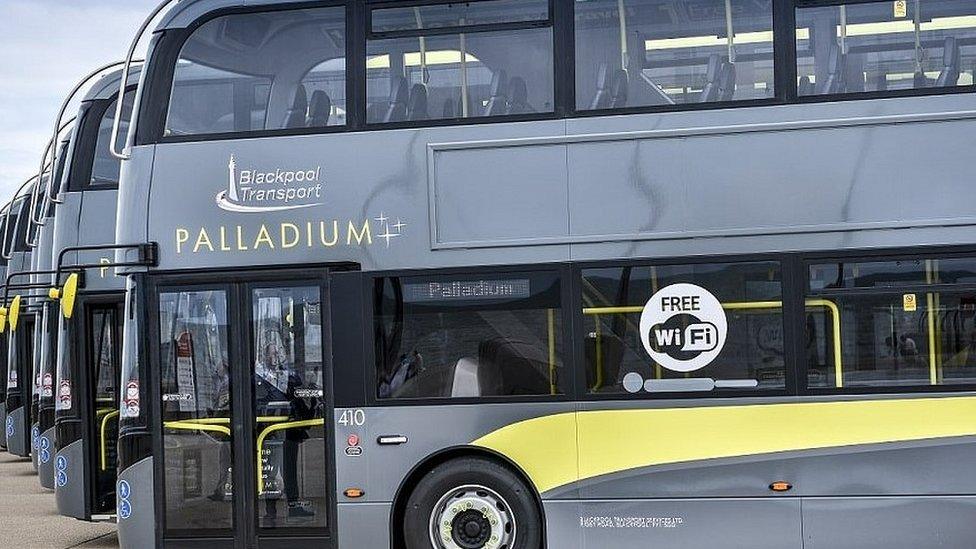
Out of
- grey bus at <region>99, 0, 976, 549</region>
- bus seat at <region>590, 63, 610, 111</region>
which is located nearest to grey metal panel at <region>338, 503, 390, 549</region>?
grey bus at <region>99, 0, 976, 549</region>

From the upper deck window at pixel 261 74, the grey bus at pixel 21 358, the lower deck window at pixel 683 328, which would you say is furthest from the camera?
the grey bus at pixel 21 358

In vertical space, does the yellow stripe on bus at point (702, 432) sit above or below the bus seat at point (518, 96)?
below

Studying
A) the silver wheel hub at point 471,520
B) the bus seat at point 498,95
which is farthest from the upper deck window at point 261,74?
the silver wheel hub at point 471,520

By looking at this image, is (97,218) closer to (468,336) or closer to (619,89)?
(468,336)

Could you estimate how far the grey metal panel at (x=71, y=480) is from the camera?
14.4 metres

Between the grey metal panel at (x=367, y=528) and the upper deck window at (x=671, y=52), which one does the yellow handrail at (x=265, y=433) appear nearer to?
the grey metal panel at (x=367, y=528)

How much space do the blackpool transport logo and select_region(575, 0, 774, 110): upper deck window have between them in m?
1.97

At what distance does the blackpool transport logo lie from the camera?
34.5 feet

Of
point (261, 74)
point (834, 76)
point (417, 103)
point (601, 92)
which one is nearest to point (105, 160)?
point (261, 74)

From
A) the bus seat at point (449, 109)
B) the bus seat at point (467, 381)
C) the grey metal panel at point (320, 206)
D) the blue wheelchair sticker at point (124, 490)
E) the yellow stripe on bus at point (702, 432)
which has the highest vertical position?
the bus seat at point (449, 109)

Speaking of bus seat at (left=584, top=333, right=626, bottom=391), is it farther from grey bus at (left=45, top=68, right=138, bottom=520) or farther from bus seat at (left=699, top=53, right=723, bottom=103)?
grey bus at (left=45, top=68, right=138, bottom=520)

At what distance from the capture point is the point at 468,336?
33.6 ft

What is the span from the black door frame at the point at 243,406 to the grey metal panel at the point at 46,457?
6.72m

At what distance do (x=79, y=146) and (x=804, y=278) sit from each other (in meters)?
8.71
